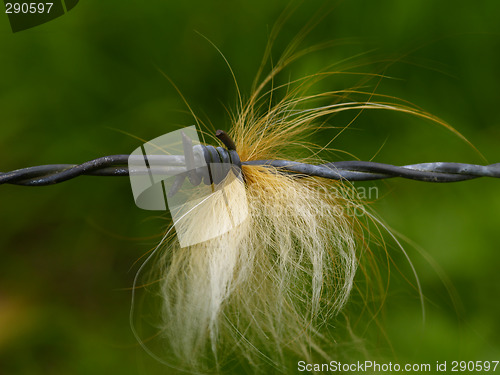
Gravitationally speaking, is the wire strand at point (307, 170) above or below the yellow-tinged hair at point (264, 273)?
above

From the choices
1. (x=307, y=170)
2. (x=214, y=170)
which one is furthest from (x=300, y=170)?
(x=214, y=170)

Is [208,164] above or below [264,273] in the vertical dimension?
above

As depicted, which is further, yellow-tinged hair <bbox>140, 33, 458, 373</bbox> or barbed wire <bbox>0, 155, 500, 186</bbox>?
yellow-tinged hair <bbox>140, 33, 458, 373</bbox>

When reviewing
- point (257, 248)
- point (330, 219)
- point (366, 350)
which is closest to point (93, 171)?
point (257, 248)

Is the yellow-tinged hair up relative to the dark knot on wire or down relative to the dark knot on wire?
down

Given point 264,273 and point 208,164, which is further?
point 264,273

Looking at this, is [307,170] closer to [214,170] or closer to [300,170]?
[300,170]

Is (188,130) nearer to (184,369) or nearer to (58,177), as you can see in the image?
(58,177)

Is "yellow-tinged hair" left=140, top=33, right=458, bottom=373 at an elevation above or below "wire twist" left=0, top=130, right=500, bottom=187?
below
